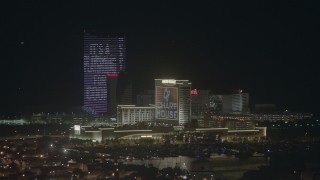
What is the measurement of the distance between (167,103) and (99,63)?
526 centimetres

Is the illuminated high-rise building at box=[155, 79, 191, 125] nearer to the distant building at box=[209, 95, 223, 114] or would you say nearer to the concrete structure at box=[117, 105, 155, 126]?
the concrete structure at box=[117, 105, 155, 126]

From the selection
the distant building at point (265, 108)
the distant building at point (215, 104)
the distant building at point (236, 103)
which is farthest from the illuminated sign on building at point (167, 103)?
the distant building at point (265, 108)

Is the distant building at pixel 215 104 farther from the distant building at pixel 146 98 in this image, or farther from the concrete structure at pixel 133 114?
the concrete structure at pixel 133 114

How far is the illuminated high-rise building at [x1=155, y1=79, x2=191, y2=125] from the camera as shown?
944 inches

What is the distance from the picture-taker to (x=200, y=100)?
26562 mm

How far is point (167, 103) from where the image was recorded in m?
24.3

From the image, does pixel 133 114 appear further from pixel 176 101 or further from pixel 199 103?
pixel 199 103

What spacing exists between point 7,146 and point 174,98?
7.22m

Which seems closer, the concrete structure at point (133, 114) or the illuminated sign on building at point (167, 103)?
the illuminated sign on building at point (167, 103)

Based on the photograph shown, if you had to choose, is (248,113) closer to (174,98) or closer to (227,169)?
(174,98)

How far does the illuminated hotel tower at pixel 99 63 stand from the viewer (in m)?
28.3

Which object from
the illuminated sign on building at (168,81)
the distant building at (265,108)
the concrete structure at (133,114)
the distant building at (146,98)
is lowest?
the concrete structure at (133,114)

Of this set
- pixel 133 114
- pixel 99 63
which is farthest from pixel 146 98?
pixel 99 63


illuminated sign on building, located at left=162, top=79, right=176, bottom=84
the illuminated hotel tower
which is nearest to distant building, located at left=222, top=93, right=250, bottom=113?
illuminated sign on building, located at left=162, top=79, right=176, bottom=84
